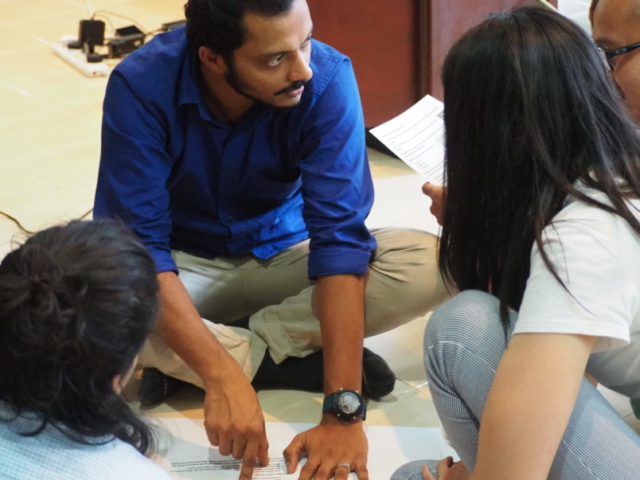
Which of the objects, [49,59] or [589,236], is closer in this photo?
[589,236]

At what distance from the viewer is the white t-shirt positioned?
3.04 ft

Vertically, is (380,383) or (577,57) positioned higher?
(577,57)

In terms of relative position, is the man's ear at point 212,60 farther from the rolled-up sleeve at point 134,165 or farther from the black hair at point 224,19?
the rolled-up sleeve at point 134,165

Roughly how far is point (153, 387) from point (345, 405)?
41 cm

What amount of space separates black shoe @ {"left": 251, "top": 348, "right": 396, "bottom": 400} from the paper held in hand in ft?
1.18

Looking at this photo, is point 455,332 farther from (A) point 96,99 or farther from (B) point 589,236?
(A) point 96,99

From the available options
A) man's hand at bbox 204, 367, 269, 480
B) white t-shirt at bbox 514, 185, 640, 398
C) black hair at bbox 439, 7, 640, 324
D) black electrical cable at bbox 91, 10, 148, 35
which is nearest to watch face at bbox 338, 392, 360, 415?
man's hand at bbox 204, 367, 269, 480

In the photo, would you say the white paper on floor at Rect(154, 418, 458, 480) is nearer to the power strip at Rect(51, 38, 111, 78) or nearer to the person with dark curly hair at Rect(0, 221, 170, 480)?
the person with dark curly hair at Rect(0, 221, 170, 480)

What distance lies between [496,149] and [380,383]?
719 mm

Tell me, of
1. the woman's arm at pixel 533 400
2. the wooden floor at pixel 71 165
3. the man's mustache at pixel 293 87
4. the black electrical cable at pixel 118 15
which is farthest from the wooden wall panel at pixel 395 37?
the woman's arm at pixel 533 400

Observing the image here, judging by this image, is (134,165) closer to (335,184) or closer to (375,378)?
(335,184)

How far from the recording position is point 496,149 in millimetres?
1058

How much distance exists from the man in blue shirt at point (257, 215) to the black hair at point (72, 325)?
0.45 meters

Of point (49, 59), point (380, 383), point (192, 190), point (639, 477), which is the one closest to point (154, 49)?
point (192, 190)
